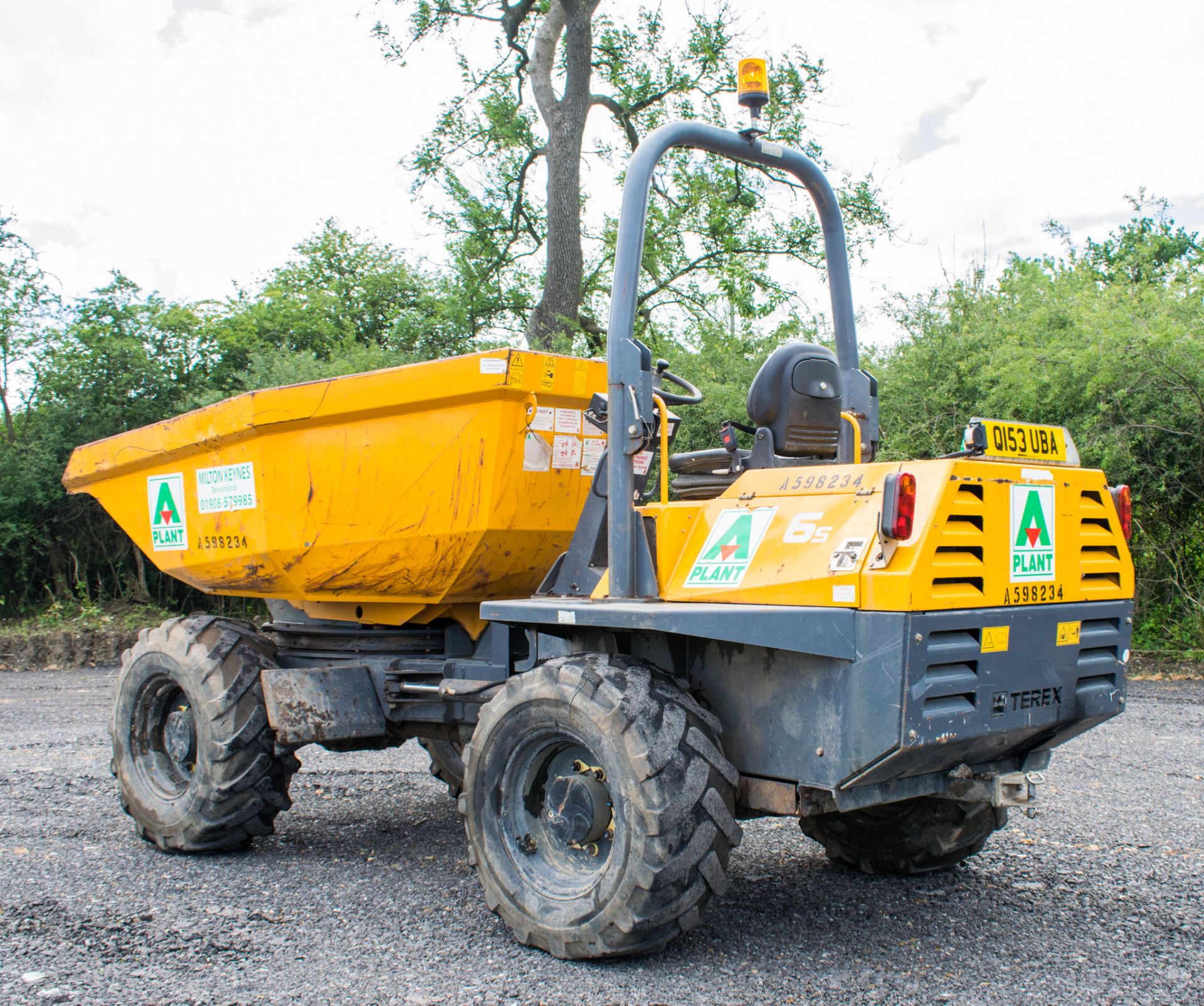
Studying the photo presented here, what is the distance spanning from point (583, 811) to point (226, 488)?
260 centimetres

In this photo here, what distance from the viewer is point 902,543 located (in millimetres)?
3297

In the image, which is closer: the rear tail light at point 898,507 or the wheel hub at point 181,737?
the rear tail light at point 898,507

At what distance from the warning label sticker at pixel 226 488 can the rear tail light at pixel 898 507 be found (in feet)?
10.3

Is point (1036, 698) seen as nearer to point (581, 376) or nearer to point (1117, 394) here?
point (581, 376)

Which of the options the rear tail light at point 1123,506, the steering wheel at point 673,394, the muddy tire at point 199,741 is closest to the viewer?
the rear tail light at point 1123,506

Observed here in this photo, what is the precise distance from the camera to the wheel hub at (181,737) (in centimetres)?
551

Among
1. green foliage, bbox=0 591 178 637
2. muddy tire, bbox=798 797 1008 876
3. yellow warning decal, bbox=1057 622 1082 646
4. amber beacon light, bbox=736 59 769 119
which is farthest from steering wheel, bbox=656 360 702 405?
green foliage, bbox=0 591 178 637

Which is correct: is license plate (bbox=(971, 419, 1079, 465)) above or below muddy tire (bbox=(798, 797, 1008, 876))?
above

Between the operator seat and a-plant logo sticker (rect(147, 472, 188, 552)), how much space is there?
2976 millimetres

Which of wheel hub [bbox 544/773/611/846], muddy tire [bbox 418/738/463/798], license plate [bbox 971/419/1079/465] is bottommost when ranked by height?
muddy tire [bbox 418/738/463/798]

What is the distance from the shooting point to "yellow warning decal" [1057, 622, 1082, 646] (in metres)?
3.71

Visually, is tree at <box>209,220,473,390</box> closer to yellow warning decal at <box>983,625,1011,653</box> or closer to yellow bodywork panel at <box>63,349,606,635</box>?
yellow bodywork panel at <box>63,349,606,635</box>

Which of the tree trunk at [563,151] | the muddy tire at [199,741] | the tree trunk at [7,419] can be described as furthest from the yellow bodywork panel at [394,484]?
the tree trunk at [7,419]

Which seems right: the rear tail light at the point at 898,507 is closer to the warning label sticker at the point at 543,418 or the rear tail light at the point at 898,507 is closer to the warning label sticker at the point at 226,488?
the warning label sticker at the point at 543,418
